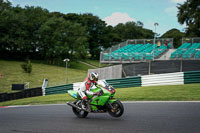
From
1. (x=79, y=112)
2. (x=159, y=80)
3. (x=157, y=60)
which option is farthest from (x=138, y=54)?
(x=79, y=112)

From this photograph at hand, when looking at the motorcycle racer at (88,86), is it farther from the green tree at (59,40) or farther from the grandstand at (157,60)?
the green tree at (59,40)

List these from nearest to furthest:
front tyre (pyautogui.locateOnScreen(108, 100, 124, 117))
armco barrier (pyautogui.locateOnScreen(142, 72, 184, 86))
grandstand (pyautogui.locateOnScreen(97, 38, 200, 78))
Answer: front tyre (pyautogui.locateOnScreen(108, 100, 124, 117)) → armco barrier (pyautogui.locateOnScreen(142, 72, 184, 86)) → grandstand (pyautogui.locateOnScreen(97, 38, 200, 78))

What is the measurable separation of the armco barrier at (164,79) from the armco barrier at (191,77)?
28 centimetres

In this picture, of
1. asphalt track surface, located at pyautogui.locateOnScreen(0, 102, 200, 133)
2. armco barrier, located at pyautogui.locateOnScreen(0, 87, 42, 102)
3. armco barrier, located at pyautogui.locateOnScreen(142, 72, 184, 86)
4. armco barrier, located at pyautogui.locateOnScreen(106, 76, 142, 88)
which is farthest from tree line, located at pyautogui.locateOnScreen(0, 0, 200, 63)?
asphalt track surface, located at pyautogui.locateOnScreen(0, 102, 200, 133)

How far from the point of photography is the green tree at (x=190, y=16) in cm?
4192

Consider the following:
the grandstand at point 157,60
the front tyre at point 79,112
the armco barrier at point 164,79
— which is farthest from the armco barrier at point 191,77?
the front tyre at point 79,112

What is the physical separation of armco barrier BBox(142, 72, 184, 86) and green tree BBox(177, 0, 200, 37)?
26.9m

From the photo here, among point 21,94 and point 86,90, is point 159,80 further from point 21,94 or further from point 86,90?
point 21,94

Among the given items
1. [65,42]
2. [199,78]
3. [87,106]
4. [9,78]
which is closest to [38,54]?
[65,42]

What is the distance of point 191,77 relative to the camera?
683 inches

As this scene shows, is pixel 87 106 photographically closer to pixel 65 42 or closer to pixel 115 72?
pixel 115 72

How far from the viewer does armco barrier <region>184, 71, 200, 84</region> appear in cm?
1711

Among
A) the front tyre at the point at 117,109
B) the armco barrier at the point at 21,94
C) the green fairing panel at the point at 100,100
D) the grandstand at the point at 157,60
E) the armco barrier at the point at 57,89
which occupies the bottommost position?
the armco barrier at the point at 21,94

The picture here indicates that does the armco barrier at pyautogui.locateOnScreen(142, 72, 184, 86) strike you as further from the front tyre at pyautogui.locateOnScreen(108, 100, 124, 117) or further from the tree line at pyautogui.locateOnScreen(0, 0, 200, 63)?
the tree line at pyautogui.locateOnScreen(0, 0, 200, 63)
